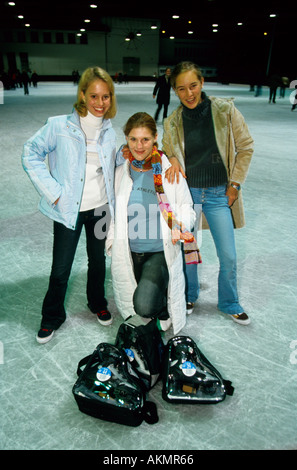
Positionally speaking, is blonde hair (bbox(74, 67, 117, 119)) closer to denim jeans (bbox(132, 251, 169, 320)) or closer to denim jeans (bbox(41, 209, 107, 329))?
denim jeans (bbox(41, 209, 107, 329))

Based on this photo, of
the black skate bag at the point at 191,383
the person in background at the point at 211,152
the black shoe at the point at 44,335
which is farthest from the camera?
the black shoe at the point at 44,335

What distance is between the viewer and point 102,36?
1433 inches

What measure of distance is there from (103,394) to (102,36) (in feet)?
139

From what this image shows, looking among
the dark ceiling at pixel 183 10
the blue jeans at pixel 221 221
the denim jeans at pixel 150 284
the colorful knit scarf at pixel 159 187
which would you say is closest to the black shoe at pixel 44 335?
the denim jeans at pixel 150 284

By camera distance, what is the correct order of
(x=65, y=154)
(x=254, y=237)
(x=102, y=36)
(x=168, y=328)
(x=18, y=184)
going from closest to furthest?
(x=65, y=154)
(x=168, y=328)
(x=254, y=237)
(x=18, y=184)
(x=102, y=36)

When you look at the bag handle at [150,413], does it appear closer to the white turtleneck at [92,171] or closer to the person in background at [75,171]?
the person in background at [75,171]

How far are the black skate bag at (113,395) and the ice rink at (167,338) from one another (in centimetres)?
7

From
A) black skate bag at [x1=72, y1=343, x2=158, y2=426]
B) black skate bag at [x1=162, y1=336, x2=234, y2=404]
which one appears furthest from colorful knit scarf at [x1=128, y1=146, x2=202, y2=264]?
black skate bag at [x1=72, y1=343, x2=158, y2=426]

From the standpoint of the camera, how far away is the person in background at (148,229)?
5.90 feet

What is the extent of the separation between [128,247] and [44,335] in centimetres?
82

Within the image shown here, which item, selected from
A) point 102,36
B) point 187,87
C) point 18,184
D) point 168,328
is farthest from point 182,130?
point 102,36

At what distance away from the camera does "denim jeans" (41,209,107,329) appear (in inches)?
77.7

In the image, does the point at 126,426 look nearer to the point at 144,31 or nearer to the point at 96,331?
the point at 96,331

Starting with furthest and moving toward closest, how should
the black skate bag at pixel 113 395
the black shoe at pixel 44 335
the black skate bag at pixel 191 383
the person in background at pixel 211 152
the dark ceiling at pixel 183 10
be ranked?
1. the dark ceiling at pixel 183 10
2. the black shoe at pixel 44 335
3. the person in background at pixel 211 152
4. the black skate bag at pixel 191 383
5. the black skate bag at pixel 113 395
